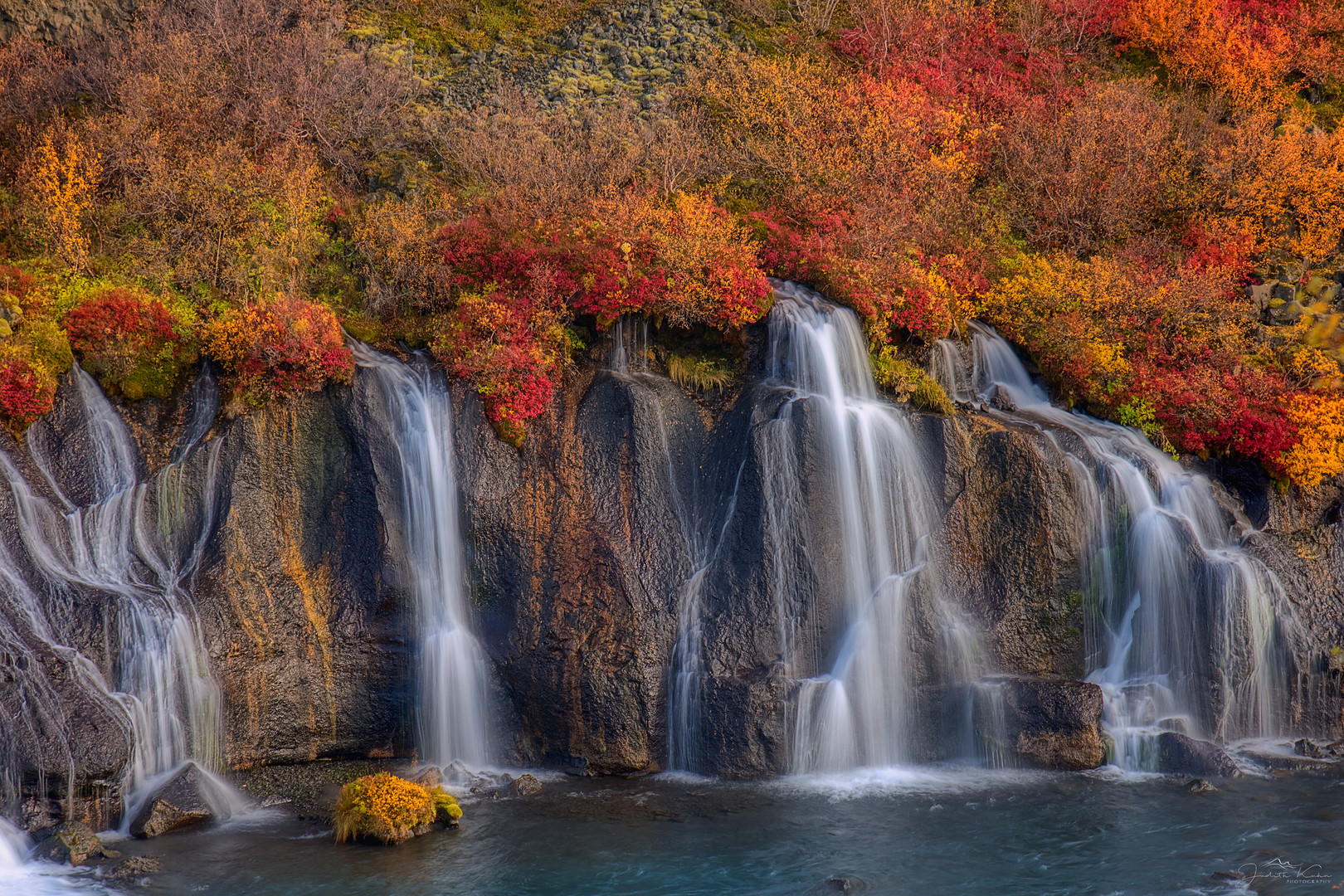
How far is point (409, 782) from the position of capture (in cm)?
1443

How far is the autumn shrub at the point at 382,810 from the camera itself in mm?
13508

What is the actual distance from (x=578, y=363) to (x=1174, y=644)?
39.6 ft

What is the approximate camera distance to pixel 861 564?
17328 mm

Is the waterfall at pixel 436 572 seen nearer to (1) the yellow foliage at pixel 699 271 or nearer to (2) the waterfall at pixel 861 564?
(1) the yellow foliage at pixel 699 271

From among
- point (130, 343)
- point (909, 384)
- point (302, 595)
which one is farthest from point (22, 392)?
point (909, 384)

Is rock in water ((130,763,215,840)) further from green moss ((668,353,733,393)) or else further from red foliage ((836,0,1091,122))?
red foliage ((836,0,1091,122))

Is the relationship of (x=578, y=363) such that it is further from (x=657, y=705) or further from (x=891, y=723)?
(x=891, y=723)

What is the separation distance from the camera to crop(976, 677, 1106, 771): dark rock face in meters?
15.8

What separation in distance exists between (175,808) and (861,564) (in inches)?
451

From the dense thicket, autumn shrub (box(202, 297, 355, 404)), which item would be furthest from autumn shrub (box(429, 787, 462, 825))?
autumn shrub (box(202, 297, 355, 404))

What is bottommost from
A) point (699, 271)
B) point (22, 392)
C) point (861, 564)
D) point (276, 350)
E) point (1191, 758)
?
point (1191, 758)

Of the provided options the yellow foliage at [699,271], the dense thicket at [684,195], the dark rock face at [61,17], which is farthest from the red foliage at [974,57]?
the dark rock face at [61,17]

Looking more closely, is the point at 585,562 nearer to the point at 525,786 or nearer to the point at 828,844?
the point at 525,786

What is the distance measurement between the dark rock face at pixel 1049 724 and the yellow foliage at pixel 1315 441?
666cm
